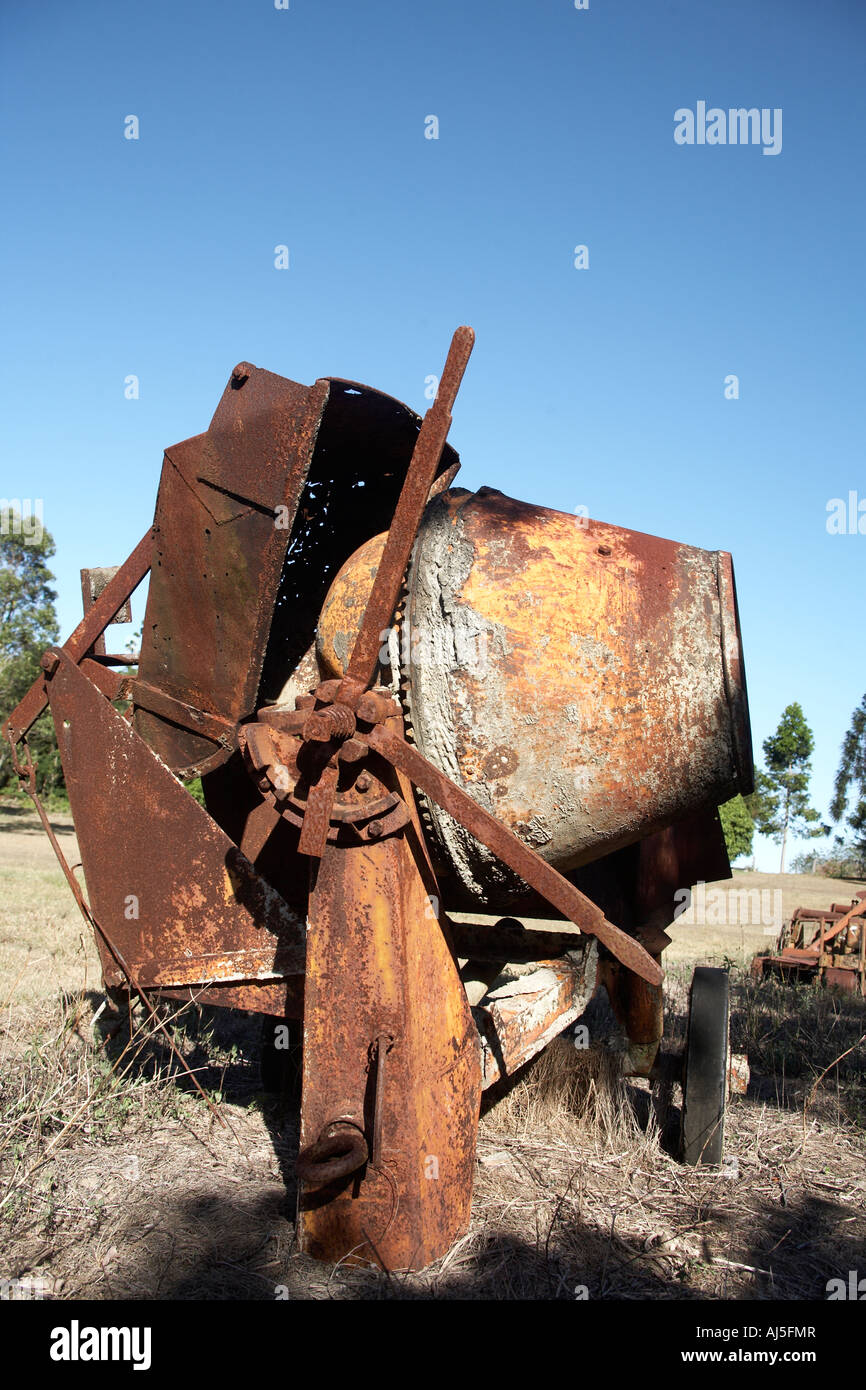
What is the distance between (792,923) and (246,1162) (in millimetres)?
6569

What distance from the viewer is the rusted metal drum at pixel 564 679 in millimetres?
2814

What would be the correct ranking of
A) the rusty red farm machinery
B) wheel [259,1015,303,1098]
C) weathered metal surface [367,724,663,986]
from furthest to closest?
the rusty red farm machinery, wheel [259,1015,303,1098], weathered metal surface [367,724,663,986]

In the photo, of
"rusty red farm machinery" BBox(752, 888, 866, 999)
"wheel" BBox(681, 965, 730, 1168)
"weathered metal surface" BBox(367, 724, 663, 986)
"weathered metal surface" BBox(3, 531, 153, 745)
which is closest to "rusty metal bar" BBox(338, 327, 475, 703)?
"weathered metal surface" BBox(367, 724, 663, 986)

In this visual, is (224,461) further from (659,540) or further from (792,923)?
(792,923)

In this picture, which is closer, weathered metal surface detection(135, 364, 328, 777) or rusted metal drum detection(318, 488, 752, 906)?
rusted metal drum detection(318, 488, 752, 906)

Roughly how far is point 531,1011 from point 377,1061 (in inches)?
37.2

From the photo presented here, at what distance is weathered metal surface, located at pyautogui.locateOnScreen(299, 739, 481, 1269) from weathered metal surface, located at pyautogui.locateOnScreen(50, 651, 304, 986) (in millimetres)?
509

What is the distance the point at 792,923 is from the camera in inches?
339

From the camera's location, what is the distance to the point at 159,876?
3375 millimetres

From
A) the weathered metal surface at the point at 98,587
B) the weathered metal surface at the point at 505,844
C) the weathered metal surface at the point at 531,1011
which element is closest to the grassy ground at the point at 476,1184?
the weathered metal surface at the point at 531,1011

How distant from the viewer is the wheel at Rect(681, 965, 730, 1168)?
12.0 feet

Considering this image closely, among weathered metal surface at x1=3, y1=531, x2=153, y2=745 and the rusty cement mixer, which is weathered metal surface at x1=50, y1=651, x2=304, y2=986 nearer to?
the rusty cement mixer

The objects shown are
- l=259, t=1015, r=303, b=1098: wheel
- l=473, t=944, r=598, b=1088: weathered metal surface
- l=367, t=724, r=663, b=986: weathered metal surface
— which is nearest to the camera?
l=367, t=724, r=663, b=986: weathered metal surface
